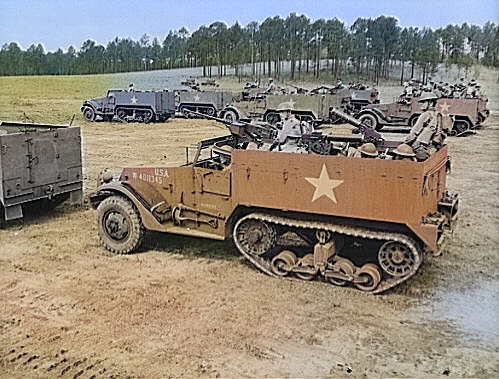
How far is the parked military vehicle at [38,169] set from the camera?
26.1 ft

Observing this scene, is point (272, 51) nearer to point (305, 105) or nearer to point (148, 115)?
point (305, 105)

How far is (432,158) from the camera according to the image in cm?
597

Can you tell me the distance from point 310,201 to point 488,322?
1.82 m

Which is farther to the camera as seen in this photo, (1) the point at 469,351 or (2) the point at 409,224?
(2) the point at 409,224

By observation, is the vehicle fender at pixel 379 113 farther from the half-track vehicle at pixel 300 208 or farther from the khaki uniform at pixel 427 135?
Answer: the half-track vehicle at pixel 300 208

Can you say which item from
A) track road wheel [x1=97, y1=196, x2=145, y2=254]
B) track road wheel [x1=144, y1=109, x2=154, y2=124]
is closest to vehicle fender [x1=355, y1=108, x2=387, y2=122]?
track road wheel [x1=144, y1=109, x2=154, y2=124]

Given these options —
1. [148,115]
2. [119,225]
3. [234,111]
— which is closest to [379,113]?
[234,111]

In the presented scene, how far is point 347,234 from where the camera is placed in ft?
19.5

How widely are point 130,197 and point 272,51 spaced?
7636mm

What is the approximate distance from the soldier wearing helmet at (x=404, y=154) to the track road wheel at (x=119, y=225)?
277 cm

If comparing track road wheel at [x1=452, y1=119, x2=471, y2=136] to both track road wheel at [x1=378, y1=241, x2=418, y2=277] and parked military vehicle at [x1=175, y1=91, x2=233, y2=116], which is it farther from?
track road wheel at [x1=378, y1=241, x2=418, y2=277]

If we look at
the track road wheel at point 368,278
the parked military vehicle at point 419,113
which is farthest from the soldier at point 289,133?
the parked military vehicle at point 419,113

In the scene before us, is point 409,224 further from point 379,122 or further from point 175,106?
point 175,106

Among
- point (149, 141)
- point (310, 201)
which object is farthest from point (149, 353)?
point (149, 141)
